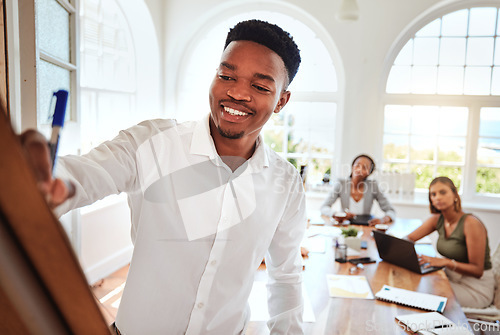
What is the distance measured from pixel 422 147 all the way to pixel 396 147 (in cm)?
31

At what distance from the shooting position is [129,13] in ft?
15.2

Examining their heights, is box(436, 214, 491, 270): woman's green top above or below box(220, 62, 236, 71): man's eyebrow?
below

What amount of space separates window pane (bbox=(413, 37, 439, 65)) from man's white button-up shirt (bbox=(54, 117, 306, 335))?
14.7 ft

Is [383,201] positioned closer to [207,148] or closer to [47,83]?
[207,148]

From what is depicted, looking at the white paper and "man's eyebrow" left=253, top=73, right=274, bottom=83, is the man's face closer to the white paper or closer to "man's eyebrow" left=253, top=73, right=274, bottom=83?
"man's eyebrow" left=253, top=73, right=274, bottom=83

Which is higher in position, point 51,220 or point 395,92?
point 395,92

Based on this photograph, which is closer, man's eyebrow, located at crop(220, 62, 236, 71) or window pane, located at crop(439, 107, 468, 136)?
man's eyebrow, located at crop(220, 62, 236, 71)

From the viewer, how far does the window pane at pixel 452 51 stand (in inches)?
189

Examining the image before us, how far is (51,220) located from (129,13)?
489 cm

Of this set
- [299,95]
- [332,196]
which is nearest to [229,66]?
[332,196]

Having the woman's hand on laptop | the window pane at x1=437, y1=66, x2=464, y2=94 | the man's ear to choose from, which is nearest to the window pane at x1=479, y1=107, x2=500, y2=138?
the window pane at x1=437, y1=66, x2=464, y2=94

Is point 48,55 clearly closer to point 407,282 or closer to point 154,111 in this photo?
point 407,282

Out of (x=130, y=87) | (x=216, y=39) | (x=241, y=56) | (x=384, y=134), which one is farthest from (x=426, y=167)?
(x=241, y=56)

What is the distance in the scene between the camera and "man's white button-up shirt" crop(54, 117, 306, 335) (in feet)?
3.19
